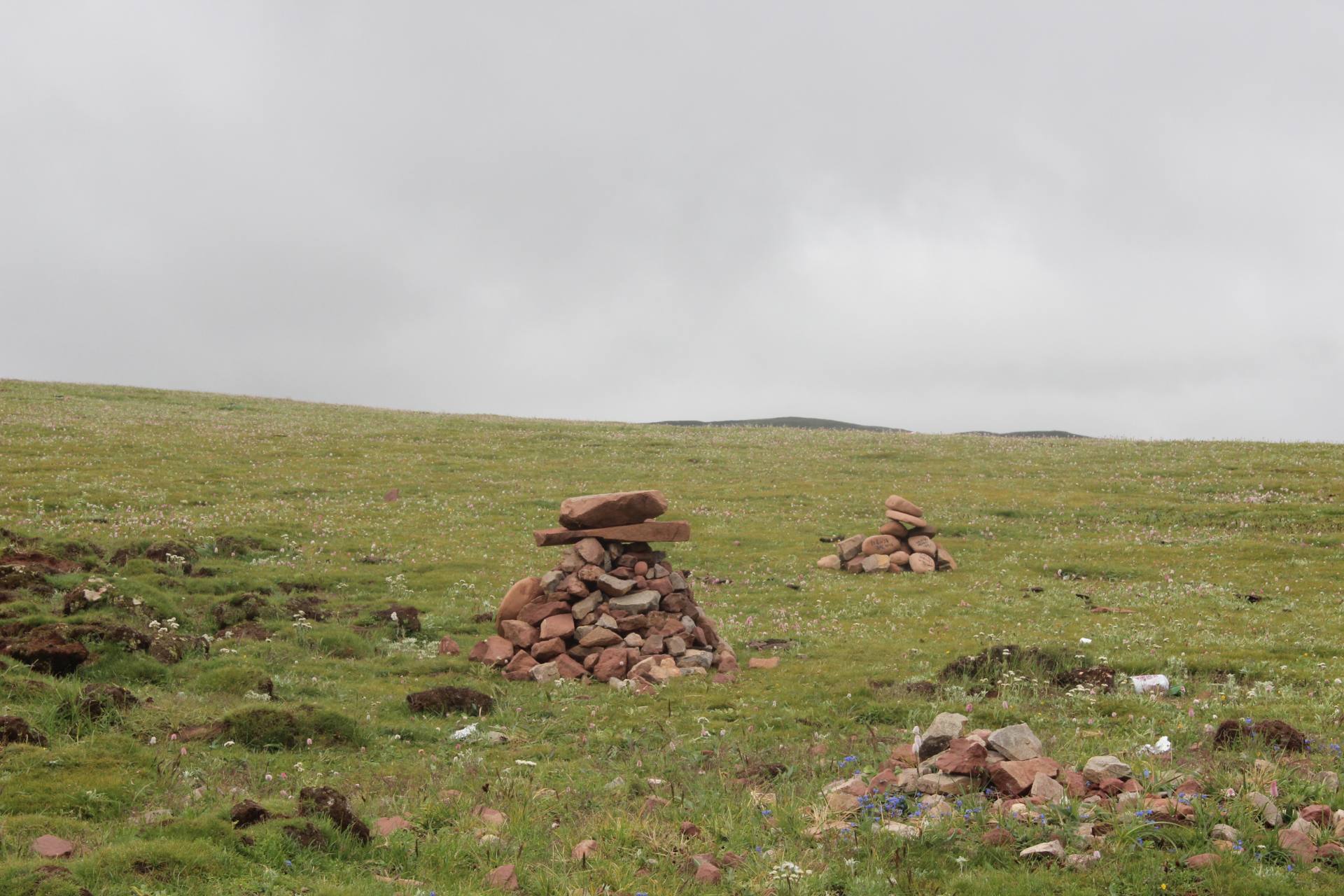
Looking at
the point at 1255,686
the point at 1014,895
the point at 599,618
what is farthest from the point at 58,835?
the point at 1255,686

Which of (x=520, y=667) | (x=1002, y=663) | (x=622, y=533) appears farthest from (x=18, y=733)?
(x=1002, y=663)

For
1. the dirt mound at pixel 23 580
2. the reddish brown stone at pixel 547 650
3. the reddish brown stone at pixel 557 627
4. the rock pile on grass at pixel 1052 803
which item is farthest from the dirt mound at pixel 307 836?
the dirt mound at pixel 23 580

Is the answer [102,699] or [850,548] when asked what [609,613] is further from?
[850,548]

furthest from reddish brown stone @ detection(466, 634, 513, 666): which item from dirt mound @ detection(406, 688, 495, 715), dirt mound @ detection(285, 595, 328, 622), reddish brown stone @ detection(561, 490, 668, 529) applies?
dirt mound @ detection(285, 595, 328, 622)

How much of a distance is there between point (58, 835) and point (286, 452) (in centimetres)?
4032

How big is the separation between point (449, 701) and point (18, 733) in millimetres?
6209

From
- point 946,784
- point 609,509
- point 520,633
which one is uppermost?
point 609,509

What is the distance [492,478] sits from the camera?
43.0 metres

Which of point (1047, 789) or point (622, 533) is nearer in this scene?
point (1047, 789)

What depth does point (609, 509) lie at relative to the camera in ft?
67.4

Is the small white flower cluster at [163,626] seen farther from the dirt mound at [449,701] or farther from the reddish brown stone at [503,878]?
the reddish brown stone at [503,878]

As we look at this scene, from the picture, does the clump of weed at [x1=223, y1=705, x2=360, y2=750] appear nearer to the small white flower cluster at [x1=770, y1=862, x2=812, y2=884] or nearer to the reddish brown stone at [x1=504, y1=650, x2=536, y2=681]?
the reddish brown stone at [x1=504, y1=650, x2=536, y2=681]

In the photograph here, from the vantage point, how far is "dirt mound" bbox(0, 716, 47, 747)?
1092cm

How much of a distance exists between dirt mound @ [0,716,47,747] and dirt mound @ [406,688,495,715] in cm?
543
